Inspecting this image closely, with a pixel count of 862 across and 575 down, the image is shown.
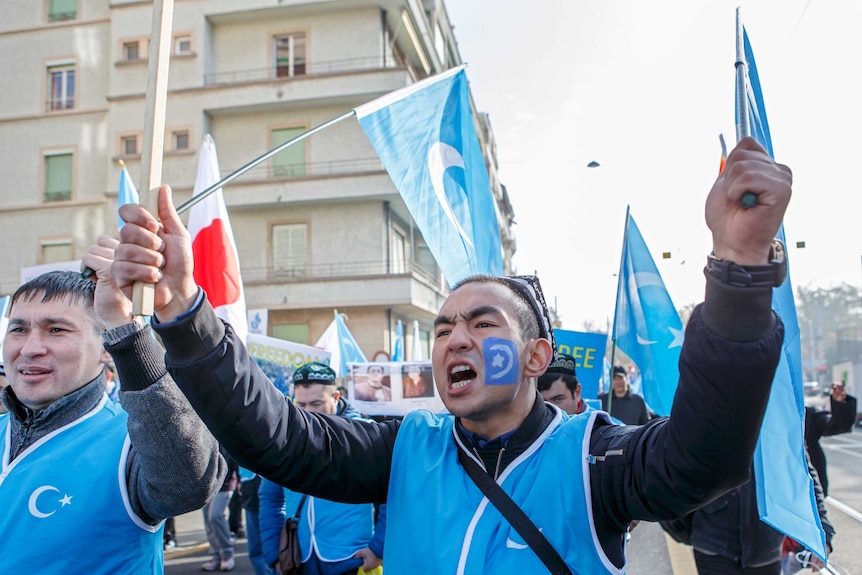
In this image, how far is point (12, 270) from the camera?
23.8 m

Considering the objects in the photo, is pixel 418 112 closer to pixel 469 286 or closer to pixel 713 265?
pixel 469 286

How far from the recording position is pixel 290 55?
77.9ft

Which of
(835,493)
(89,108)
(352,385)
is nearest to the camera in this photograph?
(352,385)

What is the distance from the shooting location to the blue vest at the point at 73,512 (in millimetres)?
2070

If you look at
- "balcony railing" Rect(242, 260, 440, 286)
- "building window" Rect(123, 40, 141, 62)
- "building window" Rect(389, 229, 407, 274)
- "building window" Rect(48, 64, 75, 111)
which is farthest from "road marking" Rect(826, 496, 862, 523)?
"building window" Rect(48, 64, 75, 111)

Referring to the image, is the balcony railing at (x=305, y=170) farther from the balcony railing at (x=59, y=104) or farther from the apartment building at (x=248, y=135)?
the balcony railing at (x=59, y=104)

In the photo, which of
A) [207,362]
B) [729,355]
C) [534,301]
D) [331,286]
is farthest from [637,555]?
[331,286]

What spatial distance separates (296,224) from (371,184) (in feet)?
9.70

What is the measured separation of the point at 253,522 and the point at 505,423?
4447 mm

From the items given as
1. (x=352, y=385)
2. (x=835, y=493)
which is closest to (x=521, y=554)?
(x=352, y=385)

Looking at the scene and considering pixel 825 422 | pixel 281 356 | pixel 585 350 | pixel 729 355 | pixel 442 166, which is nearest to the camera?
pixel 729 355

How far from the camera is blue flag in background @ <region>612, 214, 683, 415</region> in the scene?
585 centimetres

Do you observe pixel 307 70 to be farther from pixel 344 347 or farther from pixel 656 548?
pixel 656 548

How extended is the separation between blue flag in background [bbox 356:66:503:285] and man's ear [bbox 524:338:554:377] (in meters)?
2.29
